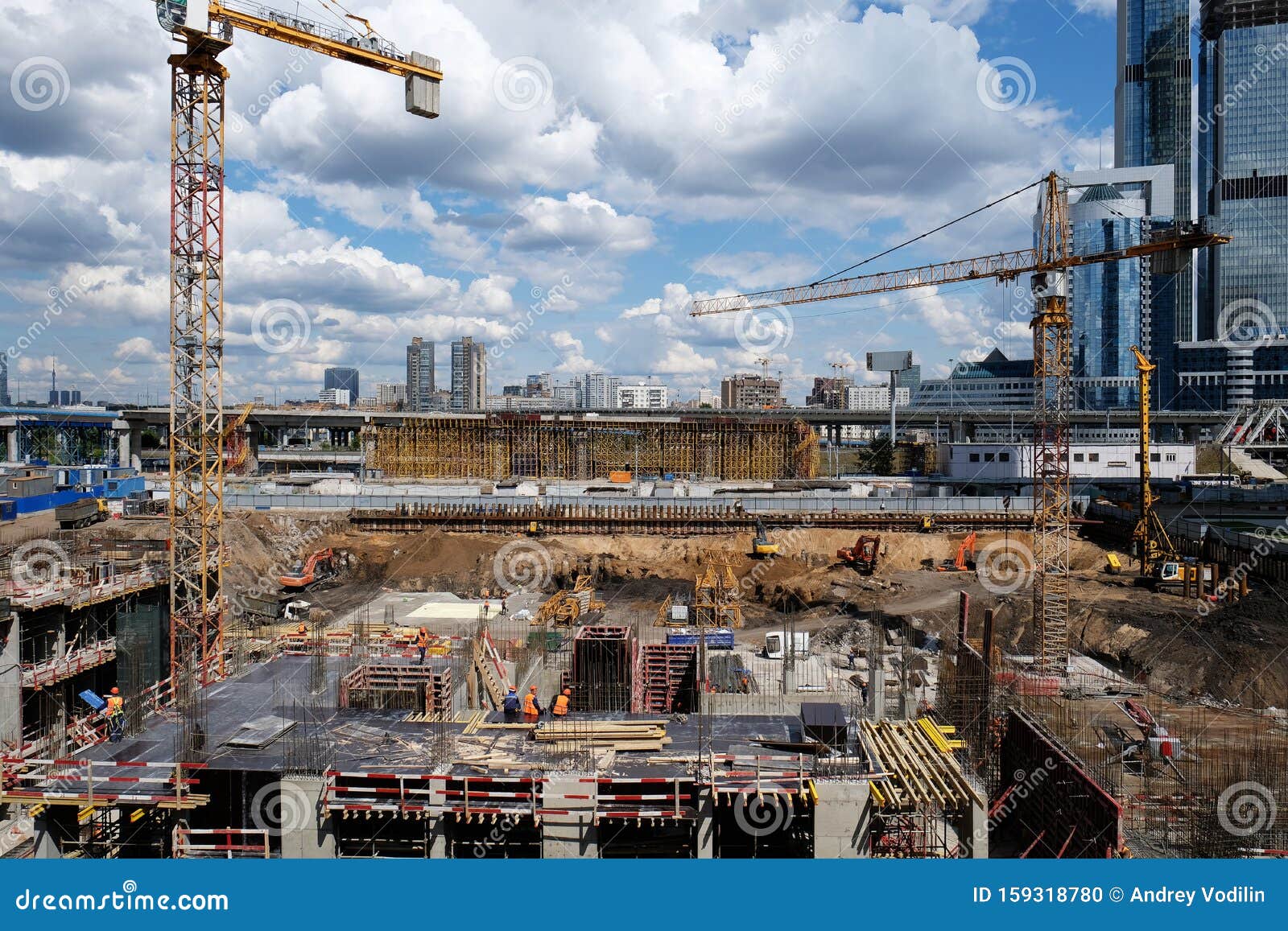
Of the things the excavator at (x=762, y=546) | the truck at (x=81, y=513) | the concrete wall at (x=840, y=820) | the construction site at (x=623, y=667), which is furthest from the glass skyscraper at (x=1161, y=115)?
the concrete wall at (x=840, y=820)

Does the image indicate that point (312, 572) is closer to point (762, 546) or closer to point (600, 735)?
point (762, 546)

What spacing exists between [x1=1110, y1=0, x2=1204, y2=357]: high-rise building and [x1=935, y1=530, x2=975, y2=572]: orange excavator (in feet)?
394

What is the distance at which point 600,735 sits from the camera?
13.2 meters

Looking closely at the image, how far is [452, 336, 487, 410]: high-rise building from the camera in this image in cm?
16250

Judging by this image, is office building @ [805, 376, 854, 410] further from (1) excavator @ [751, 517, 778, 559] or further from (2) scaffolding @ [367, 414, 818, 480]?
(1) excavator @ [751, 517, 778, 559]

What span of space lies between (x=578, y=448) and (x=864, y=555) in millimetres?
32869

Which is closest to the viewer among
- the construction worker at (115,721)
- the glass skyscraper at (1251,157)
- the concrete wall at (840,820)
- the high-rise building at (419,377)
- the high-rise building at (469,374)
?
the concrete wall at (840,820)

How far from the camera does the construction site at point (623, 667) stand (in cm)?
1195

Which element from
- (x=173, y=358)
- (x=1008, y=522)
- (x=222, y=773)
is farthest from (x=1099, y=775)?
(x=1008, y=522)

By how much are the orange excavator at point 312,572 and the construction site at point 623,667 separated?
196 mm

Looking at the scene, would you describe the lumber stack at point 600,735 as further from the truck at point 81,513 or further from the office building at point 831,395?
the office building at point 831,395

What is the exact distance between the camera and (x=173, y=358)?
23234 mm

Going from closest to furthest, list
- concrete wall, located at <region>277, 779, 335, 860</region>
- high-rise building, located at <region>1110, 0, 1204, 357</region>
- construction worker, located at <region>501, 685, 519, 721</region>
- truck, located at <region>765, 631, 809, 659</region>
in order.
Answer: concrete wall, located at <region>277, 779, 335, 860</region> < construction worker, located at <region>501, 685, 519, 721</region> < truck, located at <region>765, 631, 809, 659</region> < high-rise building, located at <region>1110, 0, 1204, 357</region>

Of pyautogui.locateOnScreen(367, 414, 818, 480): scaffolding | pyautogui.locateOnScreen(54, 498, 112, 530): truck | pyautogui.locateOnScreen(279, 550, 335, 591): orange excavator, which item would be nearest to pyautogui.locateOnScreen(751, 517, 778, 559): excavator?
pyautogui.locateOnScreen(279, 550, 335, 591): orange excavator
